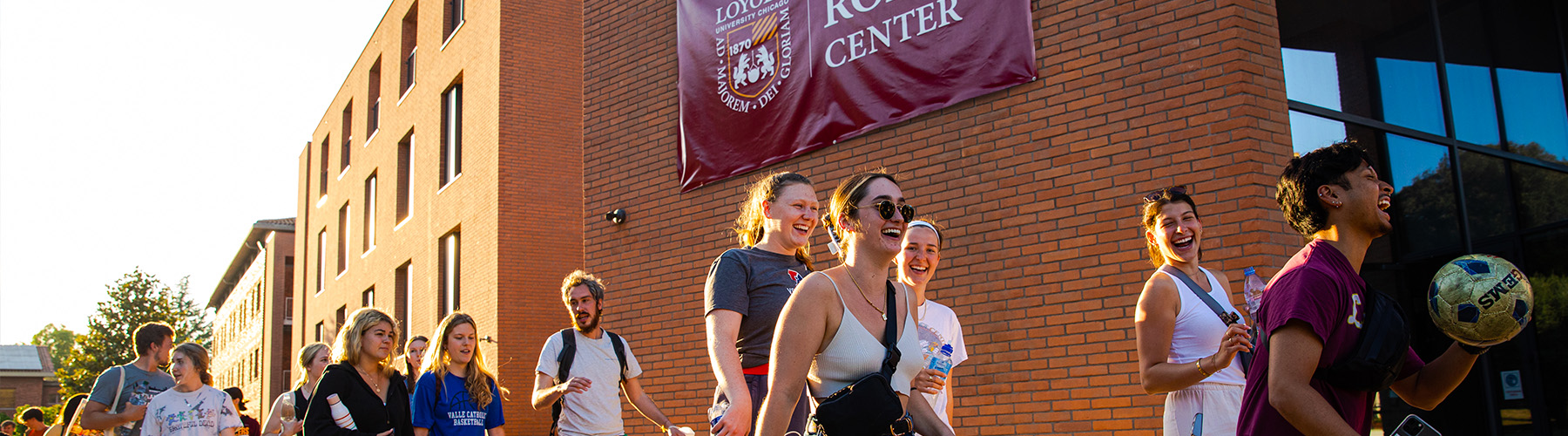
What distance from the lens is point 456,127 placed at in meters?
19.6

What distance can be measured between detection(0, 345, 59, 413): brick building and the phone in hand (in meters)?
85.4

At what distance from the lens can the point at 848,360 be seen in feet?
9.70

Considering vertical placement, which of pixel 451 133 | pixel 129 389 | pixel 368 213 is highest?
pixel 451 133

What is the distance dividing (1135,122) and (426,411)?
16.1 feet

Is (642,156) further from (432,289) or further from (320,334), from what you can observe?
(320,334)

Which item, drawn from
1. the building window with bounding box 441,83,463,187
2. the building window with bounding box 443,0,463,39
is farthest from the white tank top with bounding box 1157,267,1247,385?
the building window with bounding box 443,0,463,39

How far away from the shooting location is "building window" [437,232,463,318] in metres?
19.0

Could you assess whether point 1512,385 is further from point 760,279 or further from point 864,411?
point 864,411

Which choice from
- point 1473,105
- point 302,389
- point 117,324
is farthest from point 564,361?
point 117,324

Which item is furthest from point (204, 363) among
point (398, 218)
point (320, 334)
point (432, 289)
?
point (320, 334)

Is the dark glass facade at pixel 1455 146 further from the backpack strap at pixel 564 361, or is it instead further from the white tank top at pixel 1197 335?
the backpack strap at pixel 564 361

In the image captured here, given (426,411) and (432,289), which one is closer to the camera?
(426,411)

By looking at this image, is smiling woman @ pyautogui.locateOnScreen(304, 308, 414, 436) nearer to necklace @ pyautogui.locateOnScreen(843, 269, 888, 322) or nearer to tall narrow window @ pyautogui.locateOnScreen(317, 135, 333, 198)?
necklace @ pyautogui.locateOnScreen(843, 269, 888, 322)

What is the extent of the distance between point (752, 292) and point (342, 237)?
28.3 metres
